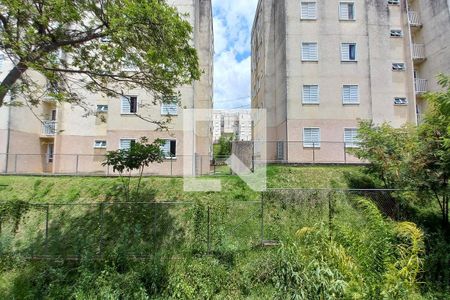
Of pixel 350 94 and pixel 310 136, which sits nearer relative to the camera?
pixel 310 136

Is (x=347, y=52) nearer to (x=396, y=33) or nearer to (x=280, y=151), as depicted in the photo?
(x=396, y=33)

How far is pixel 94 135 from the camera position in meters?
20.1

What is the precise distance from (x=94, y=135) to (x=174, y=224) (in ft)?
46.1

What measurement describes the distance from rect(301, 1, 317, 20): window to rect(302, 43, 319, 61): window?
6.73ft

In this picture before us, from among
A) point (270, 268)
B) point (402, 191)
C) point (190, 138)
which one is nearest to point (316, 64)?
point (190, 138)

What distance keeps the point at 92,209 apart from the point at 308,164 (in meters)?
11.7

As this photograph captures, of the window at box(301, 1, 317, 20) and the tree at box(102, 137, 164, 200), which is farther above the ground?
the window at box(301, 1, 317, 20)

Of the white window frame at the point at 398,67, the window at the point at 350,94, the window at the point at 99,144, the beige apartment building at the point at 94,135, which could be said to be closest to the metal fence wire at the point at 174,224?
the beige apartment building at the point at 94,135

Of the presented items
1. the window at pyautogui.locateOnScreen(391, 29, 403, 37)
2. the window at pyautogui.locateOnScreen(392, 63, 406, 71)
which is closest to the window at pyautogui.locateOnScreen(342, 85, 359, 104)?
the window at pyautogui.locateOnScreen(392, 63, 406, 71)

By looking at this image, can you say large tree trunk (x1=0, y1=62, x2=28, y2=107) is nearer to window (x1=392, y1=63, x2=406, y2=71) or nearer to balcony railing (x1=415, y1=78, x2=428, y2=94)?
window (x1=392, y1=63, x2=406, y2=71)

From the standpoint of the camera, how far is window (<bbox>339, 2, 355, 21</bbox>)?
18844mm

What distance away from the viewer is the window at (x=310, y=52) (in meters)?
18.7

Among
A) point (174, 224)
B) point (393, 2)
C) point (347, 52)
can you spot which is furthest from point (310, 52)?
point (174, 224)

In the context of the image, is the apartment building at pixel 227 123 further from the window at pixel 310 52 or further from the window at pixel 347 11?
the window at pixel 347 11
